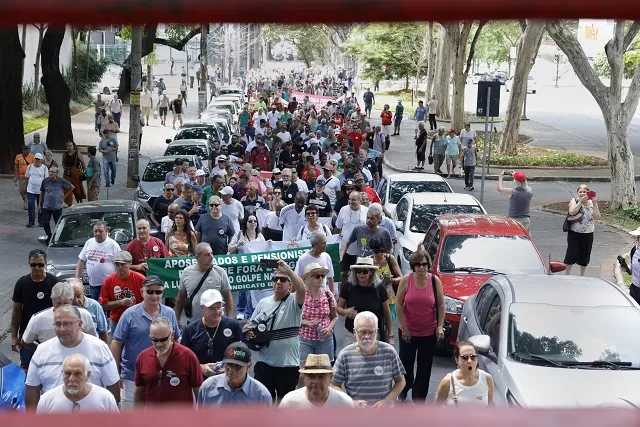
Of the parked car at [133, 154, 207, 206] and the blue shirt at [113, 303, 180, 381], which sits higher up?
the blue shirt at [113, 303, 180, 381]

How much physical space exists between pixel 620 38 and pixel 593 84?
1.49m

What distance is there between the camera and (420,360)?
1014 cm

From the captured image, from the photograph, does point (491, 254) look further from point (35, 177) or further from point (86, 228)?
point (35, 177)

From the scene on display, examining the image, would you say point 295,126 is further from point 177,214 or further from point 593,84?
point 177,214

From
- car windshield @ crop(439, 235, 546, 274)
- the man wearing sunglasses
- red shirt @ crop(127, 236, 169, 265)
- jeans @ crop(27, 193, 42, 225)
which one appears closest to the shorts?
the man wearing sunglasses

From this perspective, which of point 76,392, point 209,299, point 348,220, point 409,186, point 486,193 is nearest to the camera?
point 76,392

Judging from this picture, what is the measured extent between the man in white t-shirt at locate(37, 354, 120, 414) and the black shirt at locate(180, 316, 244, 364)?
2064 millimetres

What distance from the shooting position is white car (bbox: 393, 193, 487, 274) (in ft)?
52.8

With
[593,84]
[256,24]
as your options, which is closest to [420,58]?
[593,84]

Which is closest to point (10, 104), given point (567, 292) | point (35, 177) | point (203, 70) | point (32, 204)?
point (32, 204)

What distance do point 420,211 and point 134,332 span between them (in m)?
8.90

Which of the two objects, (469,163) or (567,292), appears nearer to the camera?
(567,292)
